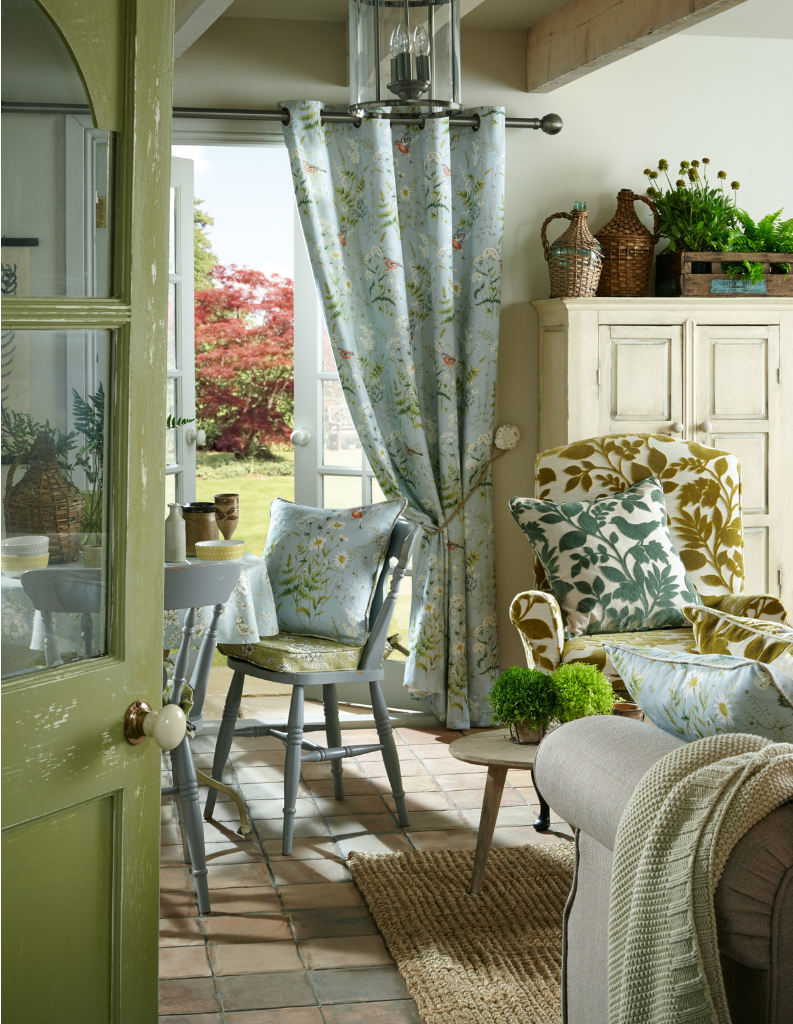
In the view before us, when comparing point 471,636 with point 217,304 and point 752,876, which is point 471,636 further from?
point 217,304

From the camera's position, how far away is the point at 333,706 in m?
A: 3.41

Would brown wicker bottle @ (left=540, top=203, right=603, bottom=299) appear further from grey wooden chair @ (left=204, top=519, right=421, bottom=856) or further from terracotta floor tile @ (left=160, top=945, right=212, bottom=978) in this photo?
terracotta floor tile @ (left=160, top=945, right=212, bottom=978)

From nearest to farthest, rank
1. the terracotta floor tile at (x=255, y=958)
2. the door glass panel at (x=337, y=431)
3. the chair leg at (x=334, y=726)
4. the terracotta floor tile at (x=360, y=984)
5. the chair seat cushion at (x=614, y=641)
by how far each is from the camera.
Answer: the terracotta floor tile at (x=360, y=984)
the terracotta floor tile at (x=255, y=958)
the chair seat cushion at (x=614, y=641)
the chair leg at (x=334, y=726)
the door glass panel at (x=337, y=431)

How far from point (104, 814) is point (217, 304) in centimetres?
701

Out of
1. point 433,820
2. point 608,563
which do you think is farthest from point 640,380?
point 433,820

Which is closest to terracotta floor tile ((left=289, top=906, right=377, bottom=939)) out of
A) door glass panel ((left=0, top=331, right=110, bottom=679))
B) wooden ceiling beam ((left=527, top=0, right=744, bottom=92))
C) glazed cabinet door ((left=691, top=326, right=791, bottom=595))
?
door glass panel ((left=0, top=331, right=110, bottom=679))

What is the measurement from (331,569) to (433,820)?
2.83 feet

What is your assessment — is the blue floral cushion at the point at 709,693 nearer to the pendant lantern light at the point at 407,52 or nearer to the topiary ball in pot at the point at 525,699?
the topiary ball in pot at the point at 525,699

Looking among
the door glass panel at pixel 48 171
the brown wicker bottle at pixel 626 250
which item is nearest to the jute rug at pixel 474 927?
the door glass panel at pixel 48 171

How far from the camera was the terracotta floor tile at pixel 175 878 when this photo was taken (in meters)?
2.79

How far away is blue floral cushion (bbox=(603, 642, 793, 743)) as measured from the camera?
1436mm

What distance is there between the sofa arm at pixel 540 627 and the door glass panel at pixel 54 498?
6.61 feet

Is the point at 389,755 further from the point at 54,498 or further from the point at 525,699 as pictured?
the point at 54,498

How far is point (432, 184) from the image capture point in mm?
3990
